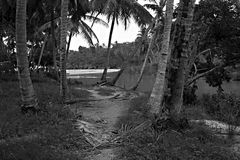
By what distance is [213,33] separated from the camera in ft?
50.0

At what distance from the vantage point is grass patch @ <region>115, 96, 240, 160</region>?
5396 mm

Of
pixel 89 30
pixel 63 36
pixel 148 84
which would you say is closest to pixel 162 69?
pixel 63 36

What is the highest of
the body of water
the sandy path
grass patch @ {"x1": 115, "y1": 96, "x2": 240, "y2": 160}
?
grass patch @ {"x1": 115, "y1": 96, "x2": 240, "y2": 160}

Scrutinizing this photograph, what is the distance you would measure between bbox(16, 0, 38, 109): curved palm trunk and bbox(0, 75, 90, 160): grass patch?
1.61ft

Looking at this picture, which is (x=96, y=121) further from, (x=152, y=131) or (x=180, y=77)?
(x=180, y=77)

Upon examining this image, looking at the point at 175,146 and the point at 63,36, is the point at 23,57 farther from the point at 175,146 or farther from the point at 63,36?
the point at 175,146

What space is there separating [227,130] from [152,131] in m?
2.23

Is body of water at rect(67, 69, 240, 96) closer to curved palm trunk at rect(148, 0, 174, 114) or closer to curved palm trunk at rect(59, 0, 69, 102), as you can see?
curved palm trunk at rect(148, 0, 174, 114)

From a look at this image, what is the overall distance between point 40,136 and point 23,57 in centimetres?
277

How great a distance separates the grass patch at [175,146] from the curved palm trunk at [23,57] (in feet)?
11.0

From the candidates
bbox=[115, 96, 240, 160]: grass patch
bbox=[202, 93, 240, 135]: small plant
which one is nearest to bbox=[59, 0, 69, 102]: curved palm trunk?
bbox=[115, 96, 240, 160]: grass patch

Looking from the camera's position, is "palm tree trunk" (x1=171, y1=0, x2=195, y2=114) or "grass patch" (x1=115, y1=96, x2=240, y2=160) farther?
"palm tree trunk" (x1=171, y1=0, x2=195, y2=114)

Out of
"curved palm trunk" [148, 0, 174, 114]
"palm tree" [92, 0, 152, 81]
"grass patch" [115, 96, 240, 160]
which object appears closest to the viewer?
"grass patch" [115, 96, 240, 160]

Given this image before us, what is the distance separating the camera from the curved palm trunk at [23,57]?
7484 millimetres
